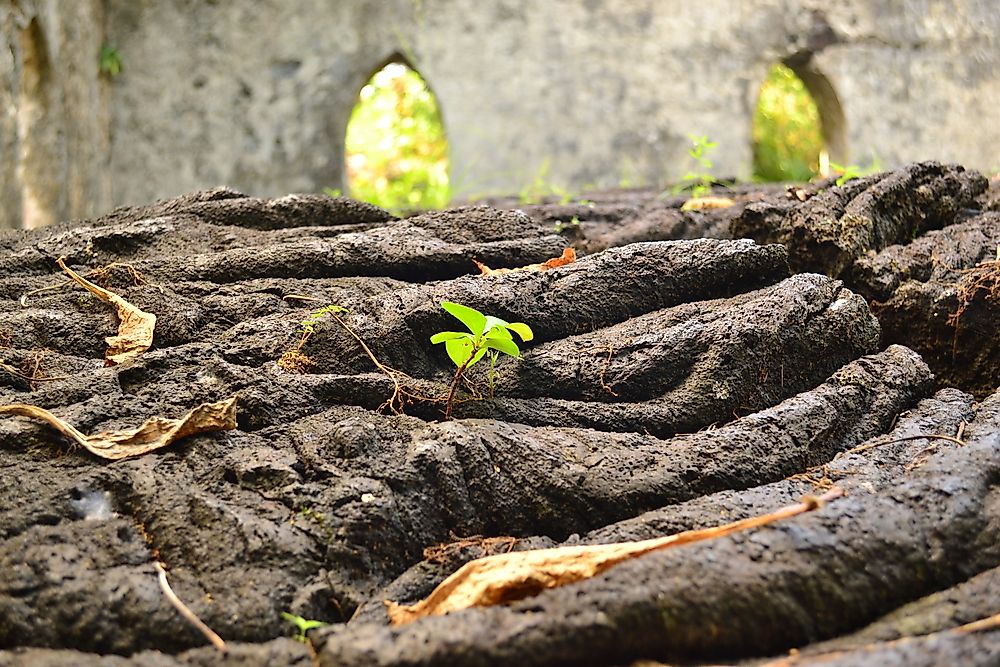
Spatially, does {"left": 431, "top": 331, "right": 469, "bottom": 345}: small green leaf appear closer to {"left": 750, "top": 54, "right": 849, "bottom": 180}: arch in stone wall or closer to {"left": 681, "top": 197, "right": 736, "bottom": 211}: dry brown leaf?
{"left": 681, "top": 197, "right": 736, "bottom": 211}: dry brown leaf

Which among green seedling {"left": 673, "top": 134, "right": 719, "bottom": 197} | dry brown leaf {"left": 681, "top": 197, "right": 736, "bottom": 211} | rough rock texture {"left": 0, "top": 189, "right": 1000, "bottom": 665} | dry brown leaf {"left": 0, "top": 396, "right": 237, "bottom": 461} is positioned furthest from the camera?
green seedling {"left": 673, "top": 134, "right": 719, "bottom": 197}

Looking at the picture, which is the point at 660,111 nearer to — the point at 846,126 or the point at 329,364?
the point at 846,126

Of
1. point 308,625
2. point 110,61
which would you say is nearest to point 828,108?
point 110,61

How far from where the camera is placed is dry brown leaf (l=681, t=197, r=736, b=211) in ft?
11.1

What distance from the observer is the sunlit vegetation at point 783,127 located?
10.8m

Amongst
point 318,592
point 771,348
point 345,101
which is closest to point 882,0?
point 345,101

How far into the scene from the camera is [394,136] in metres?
11.4

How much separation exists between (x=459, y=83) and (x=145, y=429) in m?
5.80

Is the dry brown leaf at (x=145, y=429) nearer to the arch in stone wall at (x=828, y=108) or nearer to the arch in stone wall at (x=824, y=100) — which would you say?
the arch in stone wall at (x=824, y=100)

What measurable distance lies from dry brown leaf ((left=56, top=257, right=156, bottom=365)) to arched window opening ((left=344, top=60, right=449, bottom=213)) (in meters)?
8.61

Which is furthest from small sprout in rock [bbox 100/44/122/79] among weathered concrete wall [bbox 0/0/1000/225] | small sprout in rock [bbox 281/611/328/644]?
small sprout in rock [bbox 281/611/328/644]

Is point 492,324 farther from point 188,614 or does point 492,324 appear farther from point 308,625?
point 188,614

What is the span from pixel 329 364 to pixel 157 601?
29.3 inches

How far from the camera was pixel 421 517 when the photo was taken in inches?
71.5
